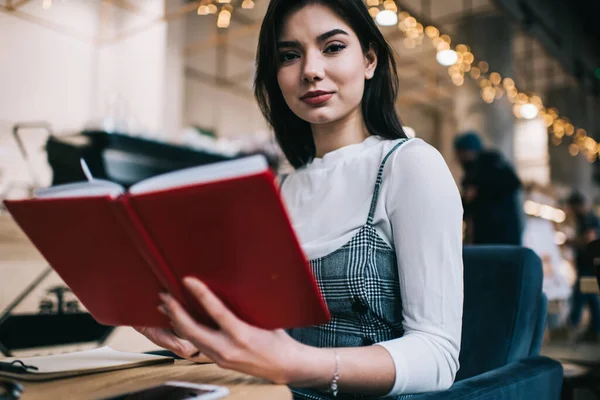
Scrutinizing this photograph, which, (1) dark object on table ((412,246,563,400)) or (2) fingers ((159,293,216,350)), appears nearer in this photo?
(2) fingers ((159,293,216,350))

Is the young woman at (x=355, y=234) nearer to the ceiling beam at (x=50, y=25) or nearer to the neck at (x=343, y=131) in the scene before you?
the neck at (x=343, y=131)

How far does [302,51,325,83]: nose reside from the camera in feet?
3.35

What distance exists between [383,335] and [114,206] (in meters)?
0.59

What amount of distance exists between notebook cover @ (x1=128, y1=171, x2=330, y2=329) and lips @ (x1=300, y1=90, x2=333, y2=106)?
560mm

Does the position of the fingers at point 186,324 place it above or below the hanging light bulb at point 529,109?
below

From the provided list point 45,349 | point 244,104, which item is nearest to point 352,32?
point 45,349

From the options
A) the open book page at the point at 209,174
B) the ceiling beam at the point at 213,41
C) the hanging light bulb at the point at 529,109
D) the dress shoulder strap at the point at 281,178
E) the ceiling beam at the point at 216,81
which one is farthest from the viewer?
the ceiling beam at the point at 216,81

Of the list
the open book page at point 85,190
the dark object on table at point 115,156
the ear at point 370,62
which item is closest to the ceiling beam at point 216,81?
the dark object on table at point 115,156

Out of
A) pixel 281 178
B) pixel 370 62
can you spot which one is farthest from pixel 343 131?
pixel 281 178

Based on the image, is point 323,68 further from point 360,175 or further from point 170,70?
point 170,70

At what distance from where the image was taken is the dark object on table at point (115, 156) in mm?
2678

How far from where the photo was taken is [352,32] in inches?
42.8

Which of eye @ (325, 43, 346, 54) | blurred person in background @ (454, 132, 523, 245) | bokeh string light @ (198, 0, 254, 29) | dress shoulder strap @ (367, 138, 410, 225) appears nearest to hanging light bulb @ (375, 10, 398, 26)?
bokeh string light @ (198, 0, 254, 29)

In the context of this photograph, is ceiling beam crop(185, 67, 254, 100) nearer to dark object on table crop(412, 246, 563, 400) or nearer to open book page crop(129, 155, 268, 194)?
dark object on table crop(412, 246, 563, 400)
